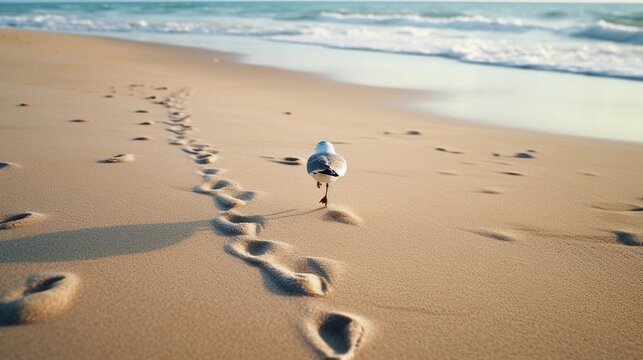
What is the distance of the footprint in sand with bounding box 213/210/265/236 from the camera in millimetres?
2291

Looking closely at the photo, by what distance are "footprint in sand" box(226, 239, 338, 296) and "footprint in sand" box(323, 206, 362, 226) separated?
430 millimetres

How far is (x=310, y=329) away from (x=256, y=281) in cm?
36

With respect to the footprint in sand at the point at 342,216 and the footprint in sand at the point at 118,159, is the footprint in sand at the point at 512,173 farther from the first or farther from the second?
→ the footprint in sand at the point at 118,159

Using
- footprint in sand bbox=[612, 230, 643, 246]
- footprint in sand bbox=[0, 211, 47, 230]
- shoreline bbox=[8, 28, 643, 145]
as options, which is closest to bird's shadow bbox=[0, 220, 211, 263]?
footprint in sand bbox=[0, 211, 47, 230]

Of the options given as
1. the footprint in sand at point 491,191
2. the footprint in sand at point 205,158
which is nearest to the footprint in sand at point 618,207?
the footprint in sand at point 491,191

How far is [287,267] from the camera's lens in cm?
199

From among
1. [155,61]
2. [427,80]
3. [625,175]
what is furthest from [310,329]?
[155,61]

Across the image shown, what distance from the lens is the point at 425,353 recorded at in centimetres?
154

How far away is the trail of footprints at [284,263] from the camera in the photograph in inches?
61.8

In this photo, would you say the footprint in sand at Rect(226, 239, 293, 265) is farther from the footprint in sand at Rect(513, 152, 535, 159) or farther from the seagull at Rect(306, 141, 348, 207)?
the footprint in sand at Rect(513, 152, 535, 159)

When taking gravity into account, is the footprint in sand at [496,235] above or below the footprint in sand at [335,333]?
above

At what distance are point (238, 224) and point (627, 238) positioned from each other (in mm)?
2054

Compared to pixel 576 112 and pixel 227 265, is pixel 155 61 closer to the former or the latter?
pixel 576 112

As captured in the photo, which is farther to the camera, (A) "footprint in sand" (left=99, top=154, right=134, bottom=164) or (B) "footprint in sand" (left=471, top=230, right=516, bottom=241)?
(A) "footprint in sand" (left=99, top=154, right=134, bottom=164)
